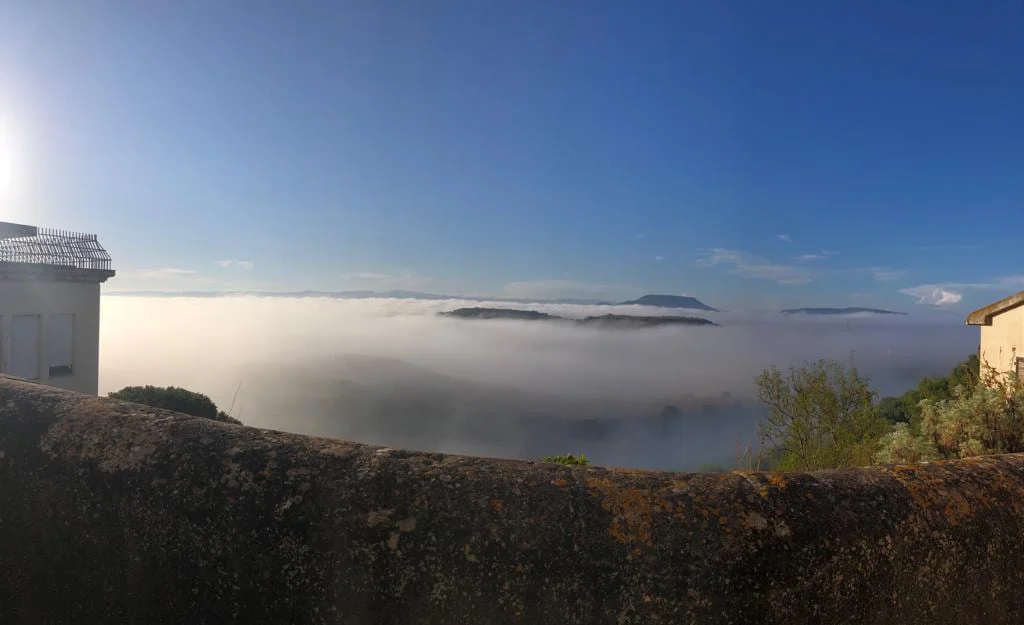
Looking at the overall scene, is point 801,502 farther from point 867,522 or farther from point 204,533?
point 204,533

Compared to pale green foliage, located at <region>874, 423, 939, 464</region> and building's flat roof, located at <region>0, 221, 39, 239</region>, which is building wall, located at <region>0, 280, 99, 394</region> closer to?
building's flat roof, located at <region>0, 221, 39, 239</region>

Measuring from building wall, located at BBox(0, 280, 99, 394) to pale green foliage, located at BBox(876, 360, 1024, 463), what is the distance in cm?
2220

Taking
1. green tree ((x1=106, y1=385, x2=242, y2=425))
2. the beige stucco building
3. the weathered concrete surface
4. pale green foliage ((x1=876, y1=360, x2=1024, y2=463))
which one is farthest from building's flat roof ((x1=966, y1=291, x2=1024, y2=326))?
green tree ((x1=106, y1=385, x2=242, y2=425))

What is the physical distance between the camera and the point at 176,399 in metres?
16.5

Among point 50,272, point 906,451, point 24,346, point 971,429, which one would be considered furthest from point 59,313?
point 971,429

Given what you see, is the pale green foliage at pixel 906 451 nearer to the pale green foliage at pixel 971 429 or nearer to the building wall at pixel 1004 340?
the pale green foliage at pixel 971 429

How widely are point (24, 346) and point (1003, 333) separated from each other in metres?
28.0

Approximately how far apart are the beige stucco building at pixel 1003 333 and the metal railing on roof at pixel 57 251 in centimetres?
2702

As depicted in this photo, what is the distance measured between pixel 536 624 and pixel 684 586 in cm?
39

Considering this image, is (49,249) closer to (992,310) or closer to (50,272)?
(50,272)

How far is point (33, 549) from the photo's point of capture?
1895 mm

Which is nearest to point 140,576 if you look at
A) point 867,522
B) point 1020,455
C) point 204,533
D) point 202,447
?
point 204,533

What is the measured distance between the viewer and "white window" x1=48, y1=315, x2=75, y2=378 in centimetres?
2109

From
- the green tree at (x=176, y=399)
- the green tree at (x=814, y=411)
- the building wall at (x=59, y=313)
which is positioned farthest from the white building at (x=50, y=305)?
the green tree at (x=814, y=411)
